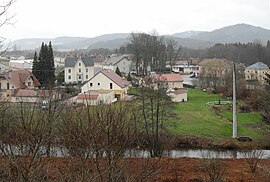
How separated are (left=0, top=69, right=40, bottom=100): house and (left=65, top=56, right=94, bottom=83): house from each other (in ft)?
24.1

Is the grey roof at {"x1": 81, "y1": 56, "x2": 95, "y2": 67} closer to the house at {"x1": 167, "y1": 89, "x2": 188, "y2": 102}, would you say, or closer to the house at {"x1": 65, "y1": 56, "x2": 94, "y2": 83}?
the house at {"x1": 65, "y1": 56, "x2": 94, "y2": 83}

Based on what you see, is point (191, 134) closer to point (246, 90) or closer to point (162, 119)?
point (162, 119)

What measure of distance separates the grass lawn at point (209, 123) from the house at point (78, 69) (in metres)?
15.8

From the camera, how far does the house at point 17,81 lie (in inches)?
1316

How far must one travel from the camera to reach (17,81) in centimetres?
3469

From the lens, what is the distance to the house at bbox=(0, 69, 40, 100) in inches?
1316

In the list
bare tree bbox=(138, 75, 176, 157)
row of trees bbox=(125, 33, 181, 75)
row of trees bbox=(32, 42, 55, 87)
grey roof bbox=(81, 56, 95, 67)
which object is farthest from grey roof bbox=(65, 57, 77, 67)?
bare tree bbox=(138, 75, 176, 157)

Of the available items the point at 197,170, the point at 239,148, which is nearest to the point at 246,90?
the point at 239,148

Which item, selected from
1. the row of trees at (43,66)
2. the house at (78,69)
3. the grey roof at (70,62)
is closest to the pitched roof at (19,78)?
the row of trees at (43,66)

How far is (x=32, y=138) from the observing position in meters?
6.38

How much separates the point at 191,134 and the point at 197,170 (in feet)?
26.4

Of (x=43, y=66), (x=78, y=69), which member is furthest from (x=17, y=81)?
(x=78, y=69)

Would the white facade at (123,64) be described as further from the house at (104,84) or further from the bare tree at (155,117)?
the bare tree at (155,117)

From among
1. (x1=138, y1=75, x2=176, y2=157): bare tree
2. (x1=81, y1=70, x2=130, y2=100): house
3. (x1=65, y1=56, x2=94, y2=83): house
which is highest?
(x1=65, y1=56, x2=94, y2=83): house
